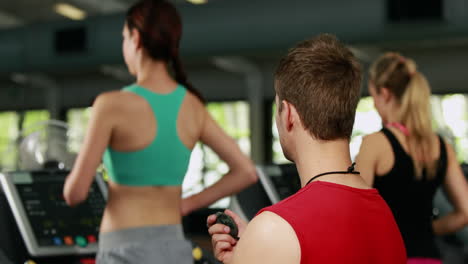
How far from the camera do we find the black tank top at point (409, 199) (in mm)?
1843

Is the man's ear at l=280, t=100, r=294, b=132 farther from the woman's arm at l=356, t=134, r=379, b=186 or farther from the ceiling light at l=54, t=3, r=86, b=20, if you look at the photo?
the ceiling light at l=54, t=3, r=86, b=20

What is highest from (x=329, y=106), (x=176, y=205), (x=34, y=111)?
(x=329, y=106)

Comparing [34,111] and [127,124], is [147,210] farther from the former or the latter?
[34,111]

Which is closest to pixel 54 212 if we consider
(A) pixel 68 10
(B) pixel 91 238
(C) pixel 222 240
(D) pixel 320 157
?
(B) pixel 91 238

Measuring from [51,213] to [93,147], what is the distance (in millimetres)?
588

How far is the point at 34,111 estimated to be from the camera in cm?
1330

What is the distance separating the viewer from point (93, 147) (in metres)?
1.42

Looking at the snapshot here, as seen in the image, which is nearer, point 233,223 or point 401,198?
point 233,223

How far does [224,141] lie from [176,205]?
0.80ft

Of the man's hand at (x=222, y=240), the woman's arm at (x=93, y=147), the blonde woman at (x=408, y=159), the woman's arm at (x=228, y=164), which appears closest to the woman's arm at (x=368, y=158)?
the blonde woman at (x=408, y=159)

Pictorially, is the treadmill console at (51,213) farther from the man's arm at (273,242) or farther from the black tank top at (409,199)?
the man's arm at (273,242)

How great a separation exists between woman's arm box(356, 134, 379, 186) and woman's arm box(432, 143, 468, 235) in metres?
0.30

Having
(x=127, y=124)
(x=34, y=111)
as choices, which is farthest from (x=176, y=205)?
(x=34, y=111)

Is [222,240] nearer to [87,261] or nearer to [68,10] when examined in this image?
[87,261]
